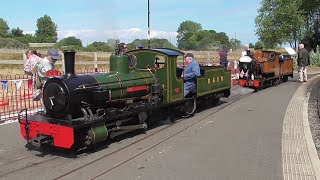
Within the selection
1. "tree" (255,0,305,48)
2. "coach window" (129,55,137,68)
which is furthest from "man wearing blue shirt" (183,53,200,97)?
"tree" (255,0,305,48)

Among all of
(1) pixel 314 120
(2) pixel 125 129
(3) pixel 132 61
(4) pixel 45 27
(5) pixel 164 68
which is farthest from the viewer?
(4) pixel 45 27

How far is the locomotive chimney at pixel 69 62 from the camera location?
7.39 m

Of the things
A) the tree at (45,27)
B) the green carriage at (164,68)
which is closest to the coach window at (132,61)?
the green carriage at (164,68)

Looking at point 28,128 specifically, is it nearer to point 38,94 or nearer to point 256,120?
point 38,94

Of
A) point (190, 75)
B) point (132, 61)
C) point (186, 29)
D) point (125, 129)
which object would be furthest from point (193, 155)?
point (186, 29)

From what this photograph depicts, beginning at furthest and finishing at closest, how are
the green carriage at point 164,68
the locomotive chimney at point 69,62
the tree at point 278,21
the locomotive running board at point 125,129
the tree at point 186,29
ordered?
the tree at point 186,29 < the tree at point 278,21 < the green carriage at point 164,68 < the locomotive running board at point 125,129 < the locomotive chimney at point 69,62

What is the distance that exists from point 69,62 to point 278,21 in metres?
34.2

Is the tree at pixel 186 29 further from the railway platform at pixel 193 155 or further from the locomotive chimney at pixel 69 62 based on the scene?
the locomotive chimney at pixel 69 62

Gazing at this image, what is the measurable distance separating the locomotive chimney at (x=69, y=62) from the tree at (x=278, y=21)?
1311 inches

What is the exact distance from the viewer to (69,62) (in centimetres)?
749

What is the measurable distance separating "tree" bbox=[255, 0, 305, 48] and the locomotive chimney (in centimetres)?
3329

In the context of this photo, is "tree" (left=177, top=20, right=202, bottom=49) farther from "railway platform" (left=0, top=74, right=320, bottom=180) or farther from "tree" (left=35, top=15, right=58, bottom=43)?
"railway platform" (left=0, top=74, right=320, bottom=180)

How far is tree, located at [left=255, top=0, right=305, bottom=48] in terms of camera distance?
37.9 metres

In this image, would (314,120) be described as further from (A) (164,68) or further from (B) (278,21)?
(B) (278,21)
